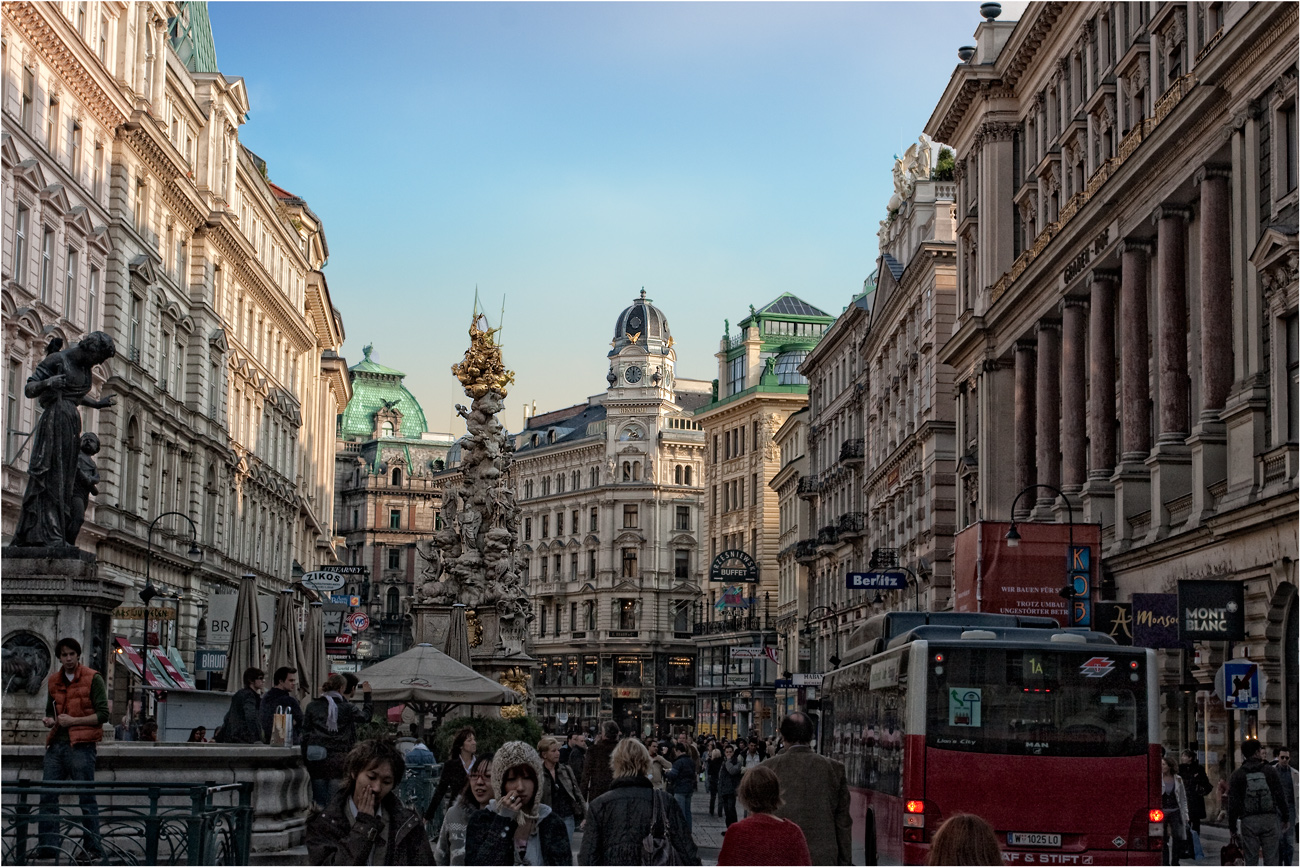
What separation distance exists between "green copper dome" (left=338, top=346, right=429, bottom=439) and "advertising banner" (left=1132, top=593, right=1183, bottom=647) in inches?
5658

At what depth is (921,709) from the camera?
19.1 m

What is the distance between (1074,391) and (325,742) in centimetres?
3199

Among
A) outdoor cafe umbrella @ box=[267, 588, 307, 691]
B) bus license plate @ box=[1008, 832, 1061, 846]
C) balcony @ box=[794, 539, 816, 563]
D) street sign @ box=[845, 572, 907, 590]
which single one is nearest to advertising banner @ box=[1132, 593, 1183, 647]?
bus license plate @ box=[1008, 832, 1061, 846]

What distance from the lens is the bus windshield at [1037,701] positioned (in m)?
18.7

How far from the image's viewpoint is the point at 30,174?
40156mm

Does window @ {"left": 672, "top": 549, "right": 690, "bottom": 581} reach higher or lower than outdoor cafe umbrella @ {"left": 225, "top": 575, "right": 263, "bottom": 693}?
higher

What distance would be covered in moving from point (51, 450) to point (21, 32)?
24683 millimetres

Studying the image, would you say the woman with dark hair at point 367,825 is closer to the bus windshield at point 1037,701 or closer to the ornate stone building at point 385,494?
the bus windshield at point 1037,701

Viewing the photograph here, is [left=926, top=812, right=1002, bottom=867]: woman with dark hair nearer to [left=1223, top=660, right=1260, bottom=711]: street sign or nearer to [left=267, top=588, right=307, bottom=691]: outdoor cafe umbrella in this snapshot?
[left=1223, top=660, right=1260, bottom=711]: street sign

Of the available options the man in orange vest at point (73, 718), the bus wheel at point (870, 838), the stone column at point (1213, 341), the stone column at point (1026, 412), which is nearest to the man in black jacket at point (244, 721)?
the man in orange vest at point (73, 718)

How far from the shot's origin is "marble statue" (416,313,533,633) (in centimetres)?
5169

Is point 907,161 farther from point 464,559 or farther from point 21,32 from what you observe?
point 21,32

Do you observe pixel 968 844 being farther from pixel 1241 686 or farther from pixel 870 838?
pixel 1241 686

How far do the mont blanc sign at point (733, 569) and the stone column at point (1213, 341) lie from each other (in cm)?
4623
